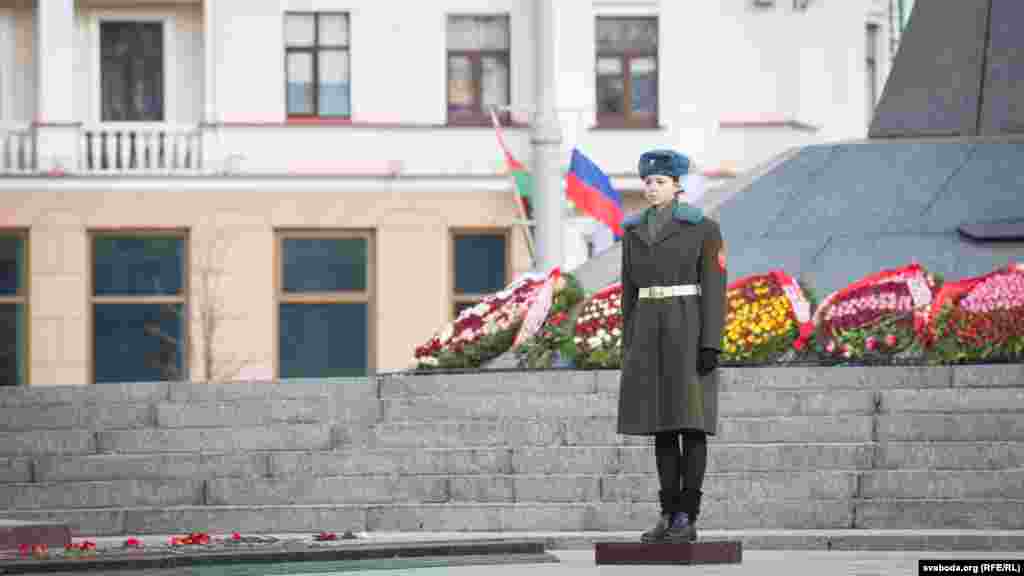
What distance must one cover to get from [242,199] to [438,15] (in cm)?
374

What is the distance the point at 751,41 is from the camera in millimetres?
47531

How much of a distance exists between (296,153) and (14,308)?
4413 mm

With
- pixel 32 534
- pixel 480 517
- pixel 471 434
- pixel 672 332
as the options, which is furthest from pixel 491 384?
pixel 672 332

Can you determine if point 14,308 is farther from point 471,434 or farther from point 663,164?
point 663,164

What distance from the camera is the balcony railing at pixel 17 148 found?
4581 cm

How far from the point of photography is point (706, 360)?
1761cm

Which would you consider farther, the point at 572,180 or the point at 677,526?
the point at 572,180

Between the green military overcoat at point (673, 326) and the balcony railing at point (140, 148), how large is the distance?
2849 centimetres

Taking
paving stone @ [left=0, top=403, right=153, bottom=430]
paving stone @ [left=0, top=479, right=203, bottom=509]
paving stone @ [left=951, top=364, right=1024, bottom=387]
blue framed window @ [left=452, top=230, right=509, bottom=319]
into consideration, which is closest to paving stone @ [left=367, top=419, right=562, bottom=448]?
paving stone @ [left=0, top=479, right=203, bottom=509]

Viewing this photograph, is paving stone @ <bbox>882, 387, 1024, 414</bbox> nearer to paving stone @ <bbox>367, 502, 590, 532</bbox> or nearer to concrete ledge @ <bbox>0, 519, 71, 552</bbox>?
paving stone @ <bbox>367, 502, 590, 532</bbox>

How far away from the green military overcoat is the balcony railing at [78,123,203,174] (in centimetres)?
2849

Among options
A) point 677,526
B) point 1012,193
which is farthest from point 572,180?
point 677,526

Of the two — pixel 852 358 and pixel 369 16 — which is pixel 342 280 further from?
pixel 852 358

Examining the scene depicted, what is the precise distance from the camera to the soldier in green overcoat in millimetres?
17547
